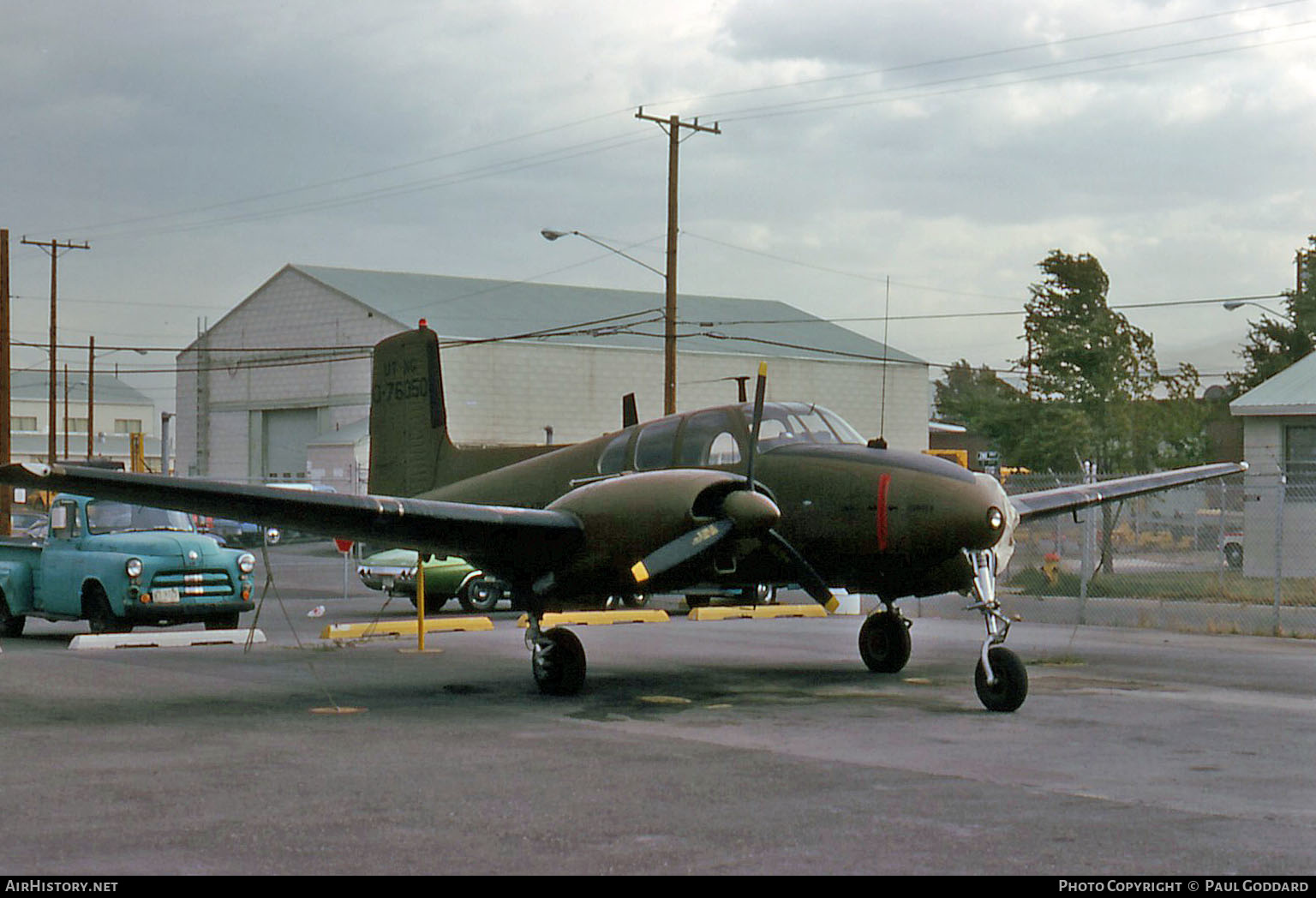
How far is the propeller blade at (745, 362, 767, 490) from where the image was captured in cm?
1299

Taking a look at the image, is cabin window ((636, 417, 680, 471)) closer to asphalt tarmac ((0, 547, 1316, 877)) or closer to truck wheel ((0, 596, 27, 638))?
asphalt tarmac ((0, 547, 1316, 877))

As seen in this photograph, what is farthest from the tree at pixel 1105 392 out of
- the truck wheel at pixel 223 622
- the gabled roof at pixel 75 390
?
the gabled roof at pixel 75 390

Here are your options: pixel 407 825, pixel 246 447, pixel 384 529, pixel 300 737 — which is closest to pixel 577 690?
pixel 384 529

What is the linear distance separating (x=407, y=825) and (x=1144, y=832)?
3.88 m

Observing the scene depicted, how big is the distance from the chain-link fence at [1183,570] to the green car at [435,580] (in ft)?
30.7

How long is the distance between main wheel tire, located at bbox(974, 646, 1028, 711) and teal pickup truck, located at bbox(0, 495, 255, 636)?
11.1m

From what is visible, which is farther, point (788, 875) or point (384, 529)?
point (384, 529)

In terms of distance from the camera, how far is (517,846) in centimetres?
701

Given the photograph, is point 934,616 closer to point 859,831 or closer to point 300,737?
point 300,737

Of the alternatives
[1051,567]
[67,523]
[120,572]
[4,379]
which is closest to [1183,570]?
[1051,567]

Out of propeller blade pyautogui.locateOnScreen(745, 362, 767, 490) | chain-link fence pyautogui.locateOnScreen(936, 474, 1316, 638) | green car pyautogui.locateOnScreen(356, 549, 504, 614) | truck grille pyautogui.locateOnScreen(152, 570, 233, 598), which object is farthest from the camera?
green car pyautogui.locateOnScreen(356, 549, 504, 614)

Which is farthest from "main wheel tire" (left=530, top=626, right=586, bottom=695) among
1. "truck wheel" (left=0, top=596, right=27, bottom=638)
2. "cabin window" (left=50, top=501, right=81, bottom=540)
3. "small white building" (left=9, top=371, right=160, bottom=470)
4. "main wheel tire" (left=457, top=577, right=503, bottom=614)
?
"small white building" (left=9, top=371, right=160, bottom=470)

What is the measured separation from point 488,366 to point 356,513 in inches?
1782

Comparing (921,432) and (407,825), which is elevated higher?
(921,432)
